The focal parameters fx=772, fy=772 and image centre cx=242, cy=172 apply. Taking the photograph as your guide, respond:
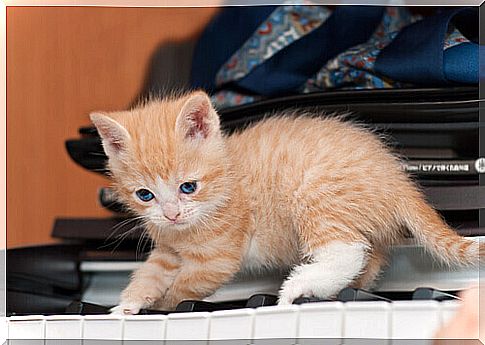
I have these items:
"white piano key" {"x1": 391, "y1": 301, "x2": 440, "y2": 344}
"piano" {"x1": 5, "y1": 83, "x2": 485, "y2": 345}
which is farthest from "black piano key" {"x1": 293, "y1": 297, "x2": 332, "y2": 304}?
"white piano key" {"x1": 391, "y1": 301, "x2": 440, "y2": 344}

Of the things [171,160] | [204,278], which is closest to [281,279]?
[204,278]

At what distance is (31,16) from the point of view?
86 cm

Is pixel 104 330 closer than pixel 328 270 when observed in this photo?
Yes

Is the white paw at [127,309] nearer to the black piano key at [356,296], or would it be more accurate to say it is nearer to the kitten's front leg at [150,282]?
the kitten's front leg at [150,282]

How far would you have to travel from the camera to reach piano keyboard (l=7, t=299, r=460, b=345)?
24.2 inches

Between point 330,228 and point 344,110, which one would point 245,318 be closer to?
point 330,228

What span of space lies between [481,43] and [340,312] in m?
0.34

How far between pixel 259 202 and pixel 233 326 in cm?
25

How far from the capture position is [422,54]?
902 mm

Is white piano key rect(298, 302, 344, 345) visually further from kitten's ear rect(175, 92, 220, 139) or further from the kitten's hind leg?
kitten's ear rect(175, 92, 220, 139)

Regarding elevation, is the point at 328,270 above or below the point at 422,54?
below

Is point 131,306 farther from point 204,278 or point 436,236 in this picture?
point 436,236

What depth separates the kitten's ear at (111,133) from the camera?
828 mm

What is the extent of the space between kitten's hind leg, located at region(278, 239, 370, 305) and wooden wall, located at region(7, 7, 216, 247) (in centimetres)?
34
